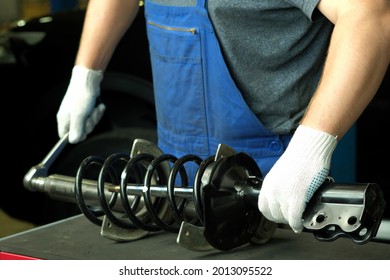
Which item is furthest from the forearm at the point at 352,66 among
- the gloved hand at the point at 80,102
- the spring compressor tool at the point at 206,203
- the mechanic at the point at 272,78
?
the gloved hand at the point at 80,102

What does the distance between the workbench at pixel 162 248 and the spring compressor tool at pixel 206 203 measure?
3 centimetres

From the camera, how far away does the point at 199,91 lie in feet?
6.06

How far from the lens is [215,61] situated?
180 centimetres

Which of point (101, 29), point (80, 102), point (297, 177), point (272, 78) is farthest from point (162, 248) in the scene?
point (101, 29)

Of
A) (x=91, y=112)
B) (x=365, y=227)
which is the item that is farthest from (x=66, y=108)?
(x=365, y=227)

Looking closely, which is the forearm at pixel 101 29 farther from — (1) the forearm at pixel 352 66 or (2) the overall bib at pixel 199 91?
(1) the forearm at pixel 352 66

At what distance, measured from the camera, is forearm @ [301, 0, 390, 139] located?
1.48 meters

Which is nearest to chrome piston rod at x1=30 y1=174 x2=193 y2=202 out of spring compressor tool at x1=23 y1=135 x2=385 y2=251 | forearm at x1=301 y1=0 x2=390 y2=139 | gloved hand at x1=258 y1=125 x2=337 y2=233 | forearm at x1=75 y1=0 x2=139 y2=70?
spring compressor tool at x1=23 y1=135 x2=385 y2=251

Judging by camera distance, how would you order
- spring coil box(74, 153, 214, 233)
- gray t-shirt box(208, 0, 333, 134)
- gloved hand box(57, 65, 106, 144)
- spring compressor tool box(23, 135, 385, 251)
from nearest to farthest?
1. spring compressor tool box(23, 135, 385, 251)
2. spring coil box(74, 153, 214, 233)
3. gray t-shirt box(208, 0, 333, 134)
4. gloved hand box(57, 65, 106, 144)

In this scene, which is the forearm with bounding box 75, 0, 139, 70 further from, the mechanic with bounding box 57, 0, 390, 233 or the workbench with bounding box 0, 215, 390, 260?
the workbench with bounding box 0, 215, 390, 260

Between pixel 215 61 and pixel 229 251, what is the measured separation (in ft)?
1.43

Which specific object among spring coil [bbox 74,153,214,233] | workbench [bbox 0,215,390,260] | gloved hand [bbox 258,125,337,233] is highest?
gloved hand [bbox 258,125,337,233]

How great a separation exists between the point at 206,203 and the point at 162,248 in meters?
0.21
